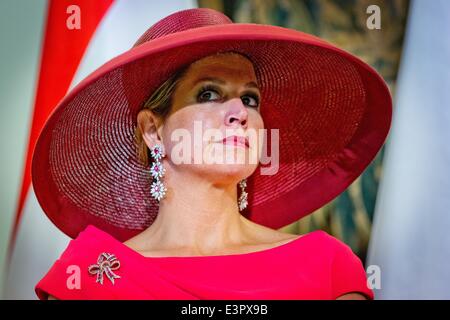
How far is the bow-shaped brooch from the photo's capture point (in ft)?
4.96

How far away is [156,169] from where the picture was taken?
164cm

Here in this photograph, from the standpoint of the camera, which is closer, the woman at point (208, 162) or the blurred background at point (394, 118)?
the woman at point (208, 162)

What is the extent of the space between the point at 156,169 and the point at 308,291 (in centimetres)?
42

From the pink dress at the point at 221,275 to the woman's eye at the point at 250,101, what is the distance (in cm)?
30

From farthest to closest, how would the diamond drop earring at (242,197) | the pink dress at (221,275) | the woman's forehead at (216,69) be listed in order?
1. the diamond drop earring at (242,197)
2. the woman's forehead at (216,69)
3. the pink dress at (221,275)

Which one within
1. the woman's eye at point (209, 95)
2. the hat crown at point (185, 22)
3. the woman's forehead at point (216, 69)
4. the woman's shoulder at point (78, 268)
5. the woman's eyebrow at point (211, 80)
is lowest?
the woman's shoulder at point (78, 268)

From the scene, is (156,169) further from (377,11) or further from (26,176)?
(377,11)

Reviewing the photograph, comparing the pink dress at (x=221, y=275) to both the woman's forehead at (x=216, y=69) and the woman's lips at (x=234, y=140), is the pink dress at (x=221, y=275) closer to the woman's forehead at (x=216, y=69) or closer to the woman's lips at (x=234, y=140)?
the woman's lips at (x=234, y=140)

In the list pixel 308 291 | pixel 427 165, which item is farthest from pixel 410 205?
pixel 308 291

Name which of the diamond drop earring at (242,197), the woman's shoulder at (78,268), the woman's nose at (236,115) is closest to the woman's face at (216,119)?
the woman's nose at (236,115)

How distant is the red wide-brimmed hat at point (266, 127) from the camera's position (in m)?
1.58

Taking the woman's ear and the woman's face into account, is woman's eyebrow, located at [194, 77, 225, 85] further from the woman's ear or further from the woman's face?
the woman's ear

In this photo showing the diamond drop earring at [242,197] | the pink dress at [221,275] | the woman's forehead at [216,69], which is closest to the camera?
the pink dress at [221,275]

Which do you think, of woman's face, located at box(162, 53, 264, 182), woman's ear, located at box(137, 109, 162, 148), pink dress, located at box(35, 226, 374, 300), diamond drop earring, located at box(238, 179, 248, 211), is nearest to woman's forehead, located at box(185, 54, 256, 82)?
woman's face, located at box(162, 53, 264, 182)
